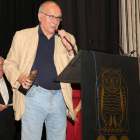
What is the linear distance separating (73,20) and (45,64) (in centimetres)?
192

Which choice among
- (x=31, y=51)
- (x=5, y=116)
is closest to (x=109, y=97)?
(x=31, y=51)

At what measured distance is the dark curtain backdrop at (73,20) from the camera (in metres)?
3.79

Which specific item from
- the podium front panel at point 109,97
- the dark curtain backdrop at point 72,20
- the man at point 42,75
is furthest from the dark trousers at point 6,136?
the podium front panel at point 109,97

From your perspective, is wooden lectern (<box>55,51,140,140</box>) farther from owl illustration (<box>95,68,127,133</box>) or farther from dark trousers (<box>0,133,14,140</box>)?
dark trousers (<box>0,133,14,140</box>)

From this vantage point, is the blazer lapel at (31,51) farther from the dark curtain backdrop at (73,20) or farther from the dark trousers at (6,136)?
the dark curtain backdrop at (73,20)

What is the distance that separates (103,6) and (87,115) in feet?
9.02

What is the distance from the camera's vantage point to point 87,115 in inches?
64.2

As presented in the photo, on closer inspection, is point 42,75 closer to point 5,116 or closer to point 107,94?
point 107,94

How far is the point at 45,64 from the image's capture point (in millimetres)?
2137

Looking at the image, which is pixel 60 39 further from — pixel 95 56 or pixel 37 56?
pixel 95 56

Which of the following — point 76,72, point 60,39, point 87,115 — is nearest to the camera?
point 87,115

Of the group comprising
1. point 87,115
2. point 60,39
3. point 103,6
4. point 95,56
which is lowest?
point 87,115

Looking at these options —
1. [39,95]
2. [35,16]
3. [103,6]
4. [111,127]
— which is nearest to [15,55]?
[39,95]

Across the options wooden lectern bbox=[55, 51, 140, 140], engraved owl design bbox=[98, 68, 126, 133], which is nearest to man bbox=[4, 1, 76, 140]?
wooden lectern bbox=[55, 51, 140, 140]
